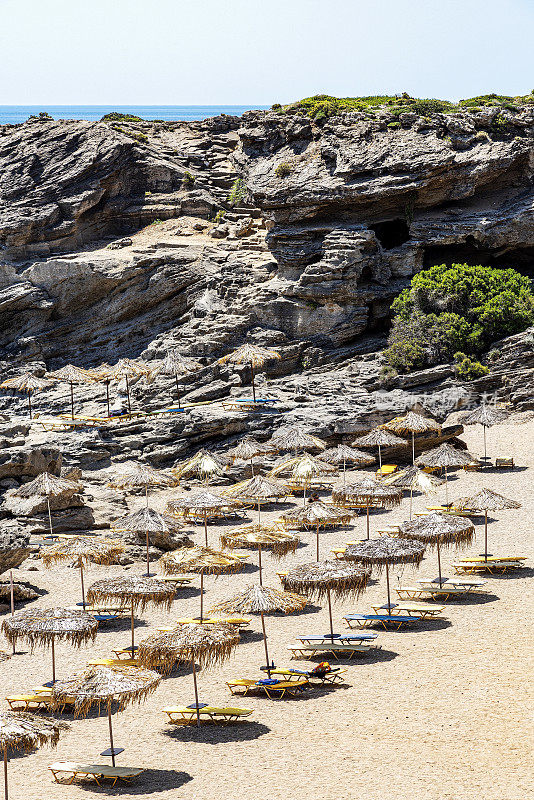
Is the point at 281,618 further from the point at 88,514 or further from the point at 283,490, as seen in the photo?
the point at 88,514

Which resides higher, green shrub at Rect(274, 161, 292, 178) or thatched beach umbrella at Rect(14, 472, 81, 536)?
green shrub at Rect(274, 161, 292, 178)

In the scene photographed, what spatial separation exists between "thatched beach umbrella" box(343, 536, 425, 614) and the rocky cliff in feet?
74.8

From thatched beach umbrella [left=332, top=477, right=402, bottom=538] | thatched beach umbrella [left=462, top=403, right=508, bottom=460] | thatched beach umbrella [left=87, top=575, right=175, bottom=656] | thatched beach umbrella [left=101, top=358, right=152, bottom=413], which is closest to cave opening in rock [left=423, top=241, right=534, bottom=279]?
thatched beach umbrella [left=101, top=358, right=152, bottom=413]

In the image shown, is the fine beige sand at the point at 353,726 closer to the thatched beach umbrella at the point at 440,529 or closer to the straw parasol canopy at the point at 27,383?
the thatched beach umbrella at the point at 440,529

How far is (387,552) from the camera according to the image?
21.9 meters

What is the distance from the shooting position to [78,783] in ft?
48.0

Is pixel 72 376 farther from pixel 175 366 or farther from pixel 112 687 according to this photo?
pixel 112 687

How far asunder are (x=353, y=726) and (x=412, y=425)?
21.0 metres

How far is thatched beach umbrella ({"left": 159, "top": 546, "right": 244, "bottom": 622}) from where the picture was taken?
23.0 m

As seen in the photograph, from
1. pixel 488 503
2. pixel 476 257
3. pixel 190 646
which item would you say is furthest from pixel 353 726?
pixel 476 257

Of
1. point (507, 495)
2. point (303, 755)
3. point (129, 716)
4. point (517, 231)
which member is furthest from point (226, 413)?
point (303, 755)

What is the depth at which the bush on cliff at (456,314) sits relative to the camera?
46.2 m

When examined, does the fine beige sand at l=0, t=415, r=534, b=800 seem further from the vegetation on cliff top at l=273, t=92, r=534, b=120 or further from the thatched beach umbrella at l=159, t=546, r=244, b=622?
the vegetation on cliff top at l=273, t=92, r=534, b=120

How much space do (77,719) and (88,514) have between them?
16.0m
